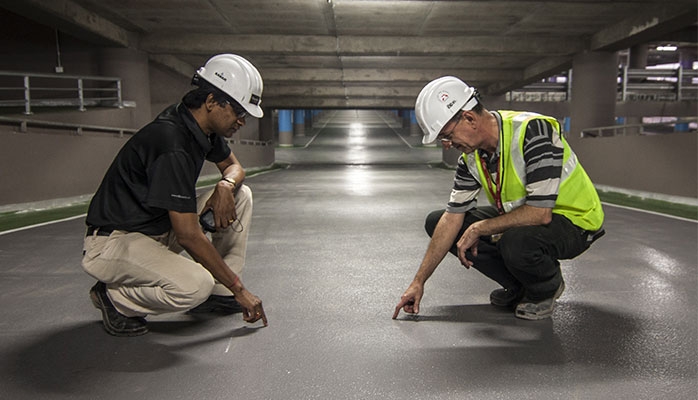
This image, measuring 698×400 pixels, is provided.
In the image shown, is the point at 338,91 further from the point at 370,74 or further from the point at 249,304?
the point at 249,304

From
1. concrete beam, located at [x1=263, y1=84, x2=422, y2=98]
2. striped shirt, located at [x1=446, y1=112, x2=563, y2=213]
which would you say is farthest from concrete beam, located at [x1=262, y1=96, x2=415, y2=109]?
striped shirt, located at [x1=446, y1=112, x2=563, y2=213]

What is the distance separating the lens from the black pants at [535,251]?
2959 mm

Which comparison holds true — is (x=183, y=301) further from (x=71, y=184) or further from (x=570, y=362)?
(x=71, y=184)

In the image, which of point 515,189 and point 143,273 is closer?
point 143,273

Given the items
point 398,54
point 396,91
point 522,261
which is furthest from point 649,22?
point 396,91

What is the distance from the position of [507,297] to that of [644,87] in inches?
952

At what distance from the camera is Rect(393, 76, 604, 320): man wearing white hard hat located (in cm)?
287

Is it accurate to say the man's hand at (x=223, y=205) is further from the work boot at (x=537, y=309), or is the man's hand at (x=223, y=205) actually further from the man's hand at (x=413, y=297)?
the work boot at (x=537, y=309)

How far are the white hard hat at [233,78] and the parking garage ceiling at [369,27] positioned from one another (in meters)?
8.88

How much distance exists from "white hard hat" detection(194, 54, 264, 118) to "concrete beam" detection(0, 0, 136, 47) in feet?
30.2

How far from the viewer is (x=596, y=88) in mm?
14148

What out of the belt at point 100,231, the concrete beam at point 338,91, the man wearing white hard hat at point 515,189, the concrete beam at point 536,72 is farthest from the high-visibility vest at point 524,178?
the concrete beam at point 338,91

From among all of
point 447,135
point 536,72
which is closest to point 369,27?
point 536,72

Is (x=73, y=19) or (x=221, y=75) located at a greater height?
(x=73, y=19)
